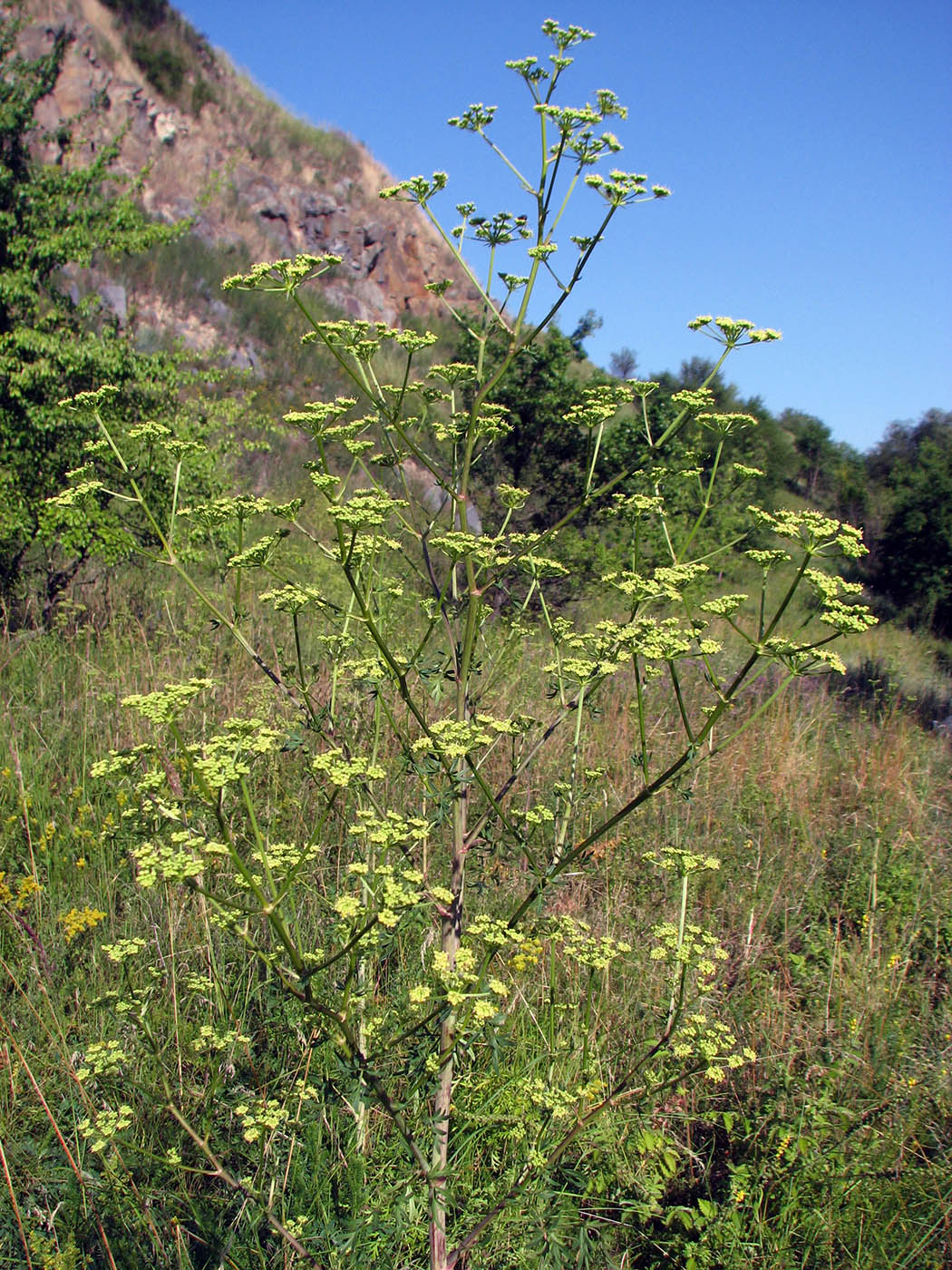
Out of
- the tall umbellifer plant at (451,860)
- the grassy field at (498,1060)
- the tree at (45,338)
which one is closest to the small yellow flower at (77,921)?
the grassy field at (498,1060)

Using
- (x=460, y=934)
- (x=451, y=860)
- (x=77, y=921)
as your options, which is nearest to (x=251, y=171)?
(x=77, y=921)

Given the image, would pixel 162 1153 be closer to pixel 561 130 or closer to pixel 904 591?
pixel 561 130

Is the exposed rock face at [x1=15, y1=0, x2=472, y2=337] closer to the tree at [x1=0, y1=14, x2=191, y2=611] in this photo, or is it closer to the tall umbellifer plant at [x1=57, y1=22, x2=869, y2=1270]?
the tree at [x1=0, y1=14, x2=191, y2=611]

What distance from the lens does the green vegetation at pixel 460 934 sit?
1816 mm

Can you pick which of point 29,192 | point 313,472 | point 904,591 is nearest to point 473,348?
point 29,192

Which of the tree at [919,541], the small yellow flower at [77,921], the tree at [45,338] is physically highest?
the tree at [919,541]

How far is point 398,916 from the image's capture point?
5.09 ft

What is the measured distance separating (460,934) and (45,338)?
19.9 feet

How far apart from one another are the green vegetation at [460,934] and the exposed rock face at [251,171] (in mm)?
23708

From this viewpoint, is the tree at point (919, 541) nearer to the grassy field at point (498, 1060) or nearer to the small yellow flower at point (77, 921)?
the grassy field at point (498, 1060)

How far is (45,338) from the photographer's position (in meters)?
6.08

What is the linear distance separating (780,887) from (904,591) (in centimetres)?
1721

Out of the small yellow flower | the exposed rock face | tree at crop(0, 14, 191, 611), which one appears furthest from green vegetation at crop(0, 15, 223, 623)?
the exposed rock face

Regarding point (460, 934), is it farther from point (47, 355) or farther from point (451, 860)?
point (47, 355)
